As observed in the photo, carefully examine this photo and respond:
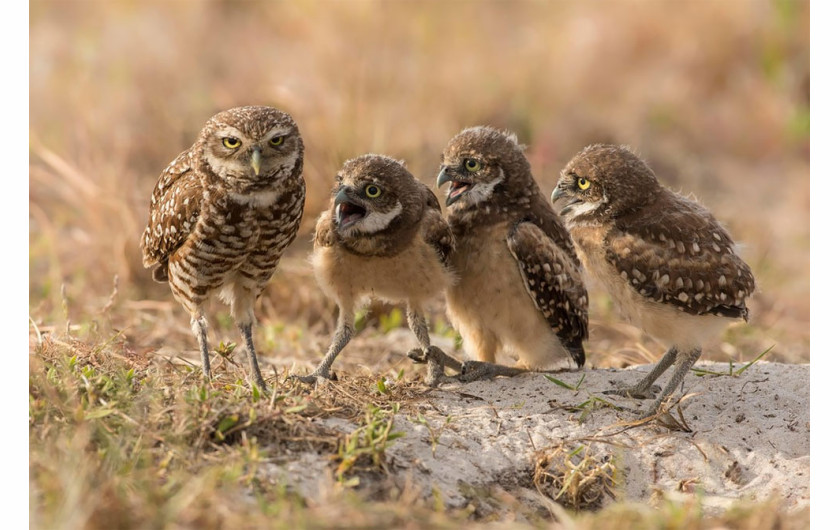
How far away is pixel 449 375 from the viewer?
16.5ft

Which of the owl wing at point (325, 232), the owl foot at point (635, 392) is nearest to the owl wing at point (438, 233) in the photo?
the owl wing at point (325, 232)

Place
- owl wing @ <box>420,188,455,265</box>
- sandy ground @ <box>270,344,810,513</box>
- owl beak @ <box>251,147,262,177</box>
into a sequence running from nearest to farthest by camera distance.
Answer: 1. sandy ground @ <box>270,344,810,513</box>
2. owl beak @ <box>251,147,262,177</box>
3. owl wing @ <box>420,188,455,265</box>

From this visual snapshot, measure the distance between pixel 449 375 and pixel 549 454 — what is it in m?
1.08

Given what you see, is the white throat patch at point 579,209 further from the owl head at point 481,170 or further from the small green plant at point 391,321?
the small green plant at point 391,321

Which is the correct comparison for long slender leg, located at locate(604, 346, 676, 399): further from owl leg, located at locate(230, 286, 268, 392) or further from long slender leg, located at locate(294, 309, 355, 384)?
owl leg, located at locate(230, 286, 268, 392)

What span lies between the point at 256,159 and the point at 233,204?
0.25 meters

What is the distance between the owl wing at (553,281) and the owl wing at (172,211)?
161 centimetres

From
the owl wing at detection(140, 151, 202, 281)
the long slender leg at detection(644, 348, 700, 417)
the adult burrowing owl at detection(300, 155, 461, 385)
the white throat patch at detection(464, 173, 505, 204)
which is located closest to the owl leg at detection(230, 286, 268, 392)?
the adult burrowing owl at detection(300, 155, 461, 385)

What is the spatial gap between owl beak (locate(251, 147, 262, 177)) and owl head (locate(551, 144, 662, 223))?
1.48 m

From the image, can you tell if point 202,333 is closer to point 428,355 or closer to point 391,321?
point 428,355

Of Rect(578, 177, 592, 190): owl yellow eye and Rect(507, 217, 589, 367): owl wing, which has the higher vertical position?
Rect(578, 177, 592, 190): owl yellow eye

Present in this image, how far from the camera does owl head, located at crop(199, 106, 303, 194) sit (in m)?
4.21

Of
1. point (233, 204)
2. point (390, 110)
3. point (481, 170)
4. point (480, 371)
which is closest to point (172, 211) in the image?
point (233, 204)

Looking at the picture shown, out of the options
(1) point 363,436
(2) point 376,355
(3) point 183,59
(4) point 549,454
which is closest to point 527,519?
(4) point 549,454
